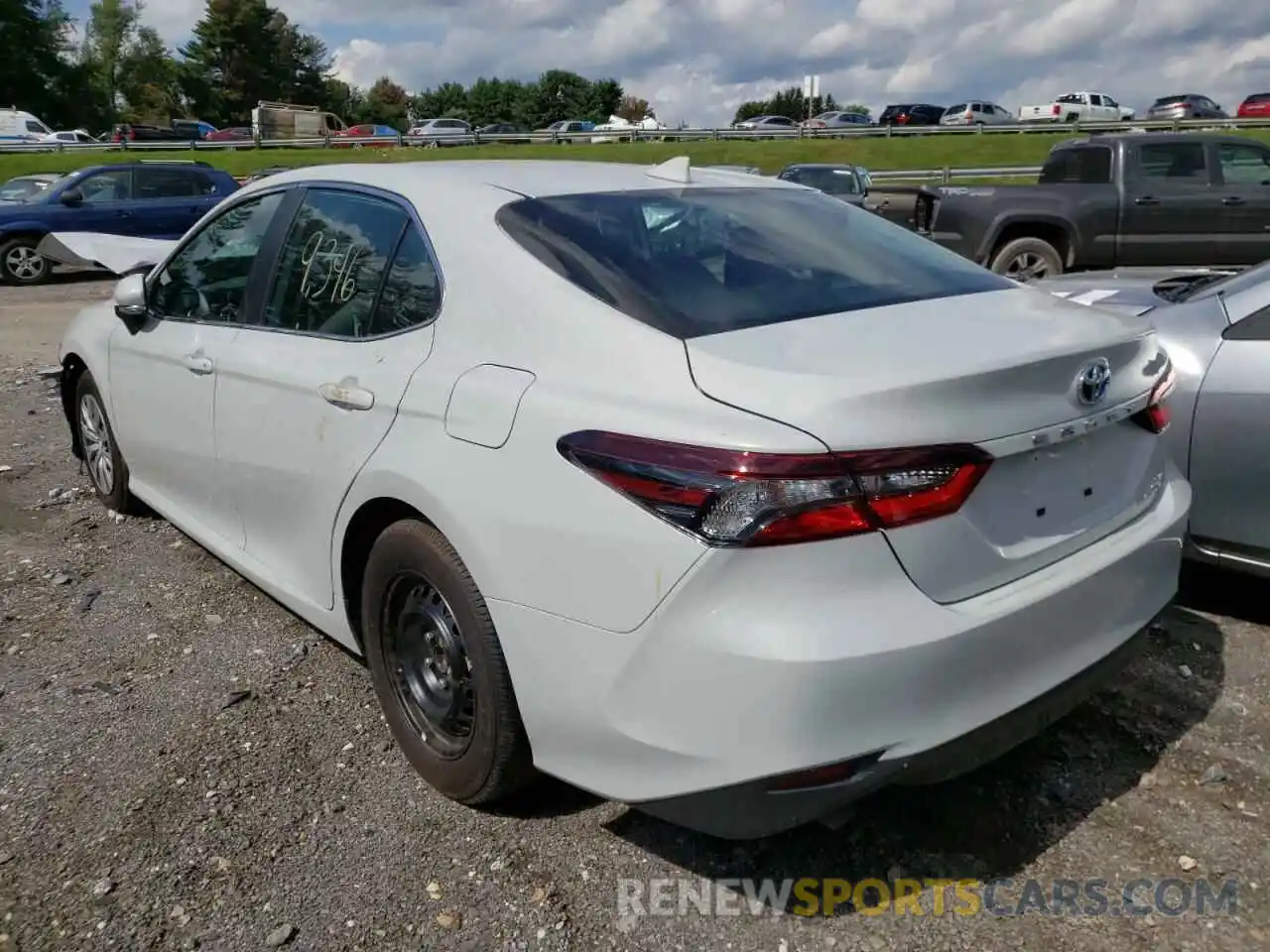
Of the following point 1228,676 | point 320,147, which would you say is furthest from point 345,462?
point 320,147

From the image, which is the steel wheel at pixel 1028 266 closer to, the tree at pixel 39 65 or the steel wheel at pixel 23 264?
the steel wheel at pixel 23 264

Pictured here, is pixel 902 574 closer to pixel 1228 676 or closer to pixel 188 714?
pixel 1228 676

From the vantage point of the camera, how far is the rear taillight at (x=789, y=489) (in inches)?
80.4

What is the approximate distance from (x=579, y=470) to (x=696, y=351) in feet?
1.19

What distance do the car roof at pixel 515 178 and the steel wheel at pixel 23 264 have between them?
14.7 m

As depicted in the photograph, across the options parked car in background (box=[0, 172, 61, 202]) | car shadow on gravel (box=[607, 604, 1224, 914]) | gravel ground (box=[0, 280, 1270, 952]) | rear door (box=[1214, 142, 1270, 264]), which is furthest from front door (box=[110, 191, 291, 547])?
parked car in background (box=[0, 172, 61, 202])

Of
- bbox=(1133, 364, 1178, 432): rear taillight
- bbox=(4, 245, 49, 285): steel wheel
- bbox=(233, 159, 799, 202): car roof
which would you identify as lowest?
bbox=(4, 245, 49, 285): steel wheel

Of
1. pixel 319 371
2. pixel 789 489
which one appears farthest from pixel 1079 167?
pixel 789 489

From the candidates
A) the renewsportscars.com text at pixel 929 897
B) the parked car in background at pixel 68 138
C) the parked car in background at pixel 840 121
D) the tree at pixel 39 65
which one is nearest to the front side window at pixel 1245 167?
the renewsportscars.com text at pixel 929 897

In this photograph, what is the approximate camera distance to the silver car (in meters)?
3.64

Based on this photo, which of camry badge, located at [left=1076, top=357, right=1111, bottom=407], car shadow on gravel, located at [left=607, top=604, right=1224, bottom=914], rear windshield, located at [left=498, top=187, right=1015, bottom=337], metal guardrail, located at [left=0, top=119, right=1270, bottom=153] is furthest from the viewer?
metal guardrail, located at [left=0, top=119, right=1270, bottom=153]

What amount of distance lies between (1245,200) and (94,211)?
1545cm

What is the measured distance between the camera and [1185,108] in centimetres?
4088

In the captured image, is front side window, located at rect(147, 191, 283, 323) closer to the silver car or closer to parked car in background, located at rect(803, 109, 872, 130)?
the silver car
